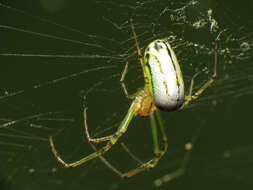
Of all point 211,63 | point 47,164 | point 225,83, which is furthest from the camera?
point 225,83

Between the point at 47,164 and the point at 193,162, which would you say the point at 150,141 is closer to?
the point at 193,162

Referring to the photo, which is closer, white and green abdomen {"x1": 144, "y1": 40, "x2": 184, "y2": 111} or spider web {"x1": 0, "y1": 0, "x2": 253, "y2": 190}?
white and green abdomen {"x1": 144, "y1": 40, "x2": 184, "y2": 111}

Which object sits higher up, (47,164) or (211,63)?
(211,63)

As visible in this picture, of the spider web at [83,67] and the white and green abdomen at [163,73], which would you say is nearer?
the white and green abdomen at [163,73]

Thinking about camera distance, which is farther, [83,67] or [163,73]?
[83,67]

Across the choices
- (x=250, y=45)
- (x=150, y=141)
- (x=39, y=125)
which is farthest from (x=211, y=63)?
(x=150, y=141)
